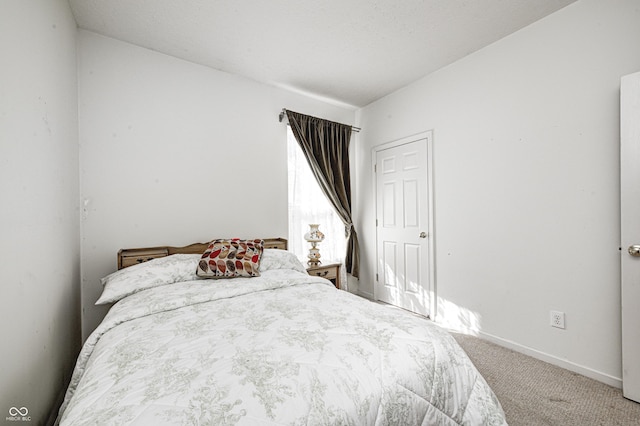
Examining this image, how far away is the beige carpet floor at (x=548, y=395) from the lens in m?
1.54

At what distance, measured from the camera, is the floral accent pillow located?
6.91 ft

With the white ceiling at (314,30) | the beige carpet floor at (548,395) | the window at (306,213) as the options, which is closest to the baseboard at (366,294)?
the window at (306,213)

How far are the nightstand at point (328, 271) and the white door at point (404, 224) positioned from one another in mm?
620

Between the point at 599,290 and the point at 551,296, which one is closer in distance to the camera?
the point at 599,290

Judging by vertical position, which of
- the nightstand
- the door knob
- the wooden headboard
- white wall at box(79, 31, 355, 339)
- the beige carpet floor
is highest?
white wall at box(79, 31, 355, 339)

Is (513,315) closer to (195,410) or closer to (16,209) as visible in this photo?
(195,410)

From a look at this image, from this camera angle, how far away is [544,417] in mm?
1544

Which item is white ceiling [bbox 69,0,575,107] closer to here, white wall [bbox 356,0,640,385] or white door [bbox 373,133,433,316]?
white wall [bbox 356,0,640,385]

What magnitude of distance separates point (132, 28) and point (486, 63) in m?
3.06

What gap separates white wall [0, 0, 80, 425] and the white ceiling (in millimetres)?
564

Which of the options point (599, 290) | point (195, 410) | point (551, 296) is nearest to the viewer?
point (195, 410)

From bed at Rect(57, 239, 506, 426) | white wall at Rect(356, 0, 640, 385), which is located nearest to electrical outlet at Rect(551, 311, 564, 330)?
white wall at Rect(356, 0, 640, 385)

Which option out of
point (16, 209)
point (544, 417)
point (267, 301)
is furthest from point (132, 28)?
point (544, 417)

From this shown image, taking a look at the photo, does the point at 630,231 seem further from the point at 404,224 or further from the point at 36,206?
the point at 36,206
